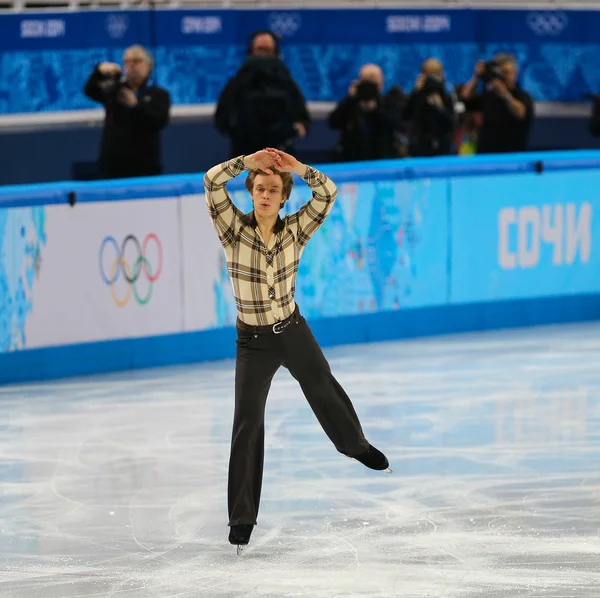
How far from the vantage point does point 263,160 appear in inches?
220

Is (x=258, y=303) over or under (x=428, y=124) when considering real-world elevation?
over

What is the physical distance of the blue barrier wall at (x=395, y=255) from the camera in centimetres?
938

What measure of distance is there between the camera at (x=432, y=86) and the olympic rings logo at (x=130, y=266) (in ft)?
11.2

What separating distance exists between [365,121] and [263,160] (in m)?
6.28

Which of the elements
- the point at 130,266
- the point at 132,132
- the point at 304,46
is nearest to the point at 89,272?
the point at 130,266

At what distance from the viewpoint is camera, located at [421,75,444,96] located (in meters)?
12.2

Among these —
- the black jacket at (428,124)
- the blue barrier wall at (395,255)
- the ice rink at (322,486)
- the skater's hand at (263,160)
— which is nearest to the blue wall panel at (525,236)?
the blue barrier wall at (395,255)

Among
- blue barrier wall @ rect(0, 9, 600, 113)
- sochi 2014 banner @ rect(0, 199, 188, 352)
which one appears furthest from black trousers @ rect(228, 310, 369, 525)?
blue barrier wall @ rect(0, 9, 600, 113)

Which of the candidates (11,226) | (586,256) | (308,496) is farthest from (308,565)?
(586,256)

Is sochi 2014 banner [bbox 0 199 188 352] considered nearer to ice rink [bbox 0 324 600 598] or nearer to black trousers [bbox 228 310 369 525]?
ice rink [bbox 0 324 600 598]

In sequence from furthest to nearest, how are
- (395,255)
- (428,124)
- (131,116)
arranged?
(428,124) → (395,255) → (131,116)

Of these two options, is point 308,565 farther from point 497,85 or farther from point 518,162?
point 497,85

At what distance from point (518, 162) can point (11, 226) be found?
390 cm

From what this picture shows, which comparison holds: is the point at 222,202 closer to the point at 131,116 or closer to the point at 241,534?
the point at 241,534
